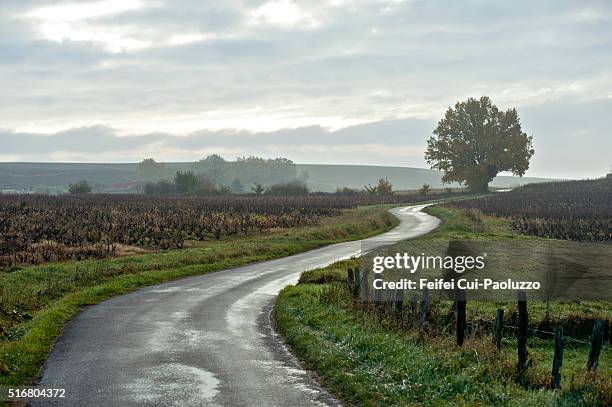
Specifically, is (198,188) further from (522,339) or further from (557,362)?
(557,362)

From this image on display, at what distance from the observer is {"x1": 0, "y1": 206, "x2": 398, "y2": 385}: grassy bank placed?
16062mm

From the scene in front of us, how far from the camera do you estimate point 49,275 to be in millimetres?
29422

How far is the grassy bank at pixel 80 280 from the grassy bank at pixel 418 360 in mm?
6956

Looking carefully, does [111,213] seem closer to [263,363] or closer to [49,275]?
[49,275]

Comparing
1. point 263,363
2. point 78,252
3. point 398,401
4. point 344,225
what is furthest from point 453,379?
point 344,225

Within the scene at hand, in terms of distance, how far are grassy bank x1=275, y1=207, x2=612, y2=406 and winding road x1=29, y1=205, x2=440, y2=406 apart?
726 millimetres

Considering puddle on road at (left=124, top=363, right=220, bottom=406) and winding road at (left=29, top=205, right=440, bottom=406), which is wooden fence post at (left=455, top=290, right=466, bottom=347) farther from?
puddle on road at (left=124, top=363, right=220, bottom=406)

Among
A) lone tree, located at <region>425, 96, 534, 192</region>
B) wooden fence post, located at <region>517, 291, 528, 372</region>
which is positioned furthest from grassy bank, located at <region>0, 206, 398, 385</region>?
lone tree, located at <region>425, 96, 534, 192</region>

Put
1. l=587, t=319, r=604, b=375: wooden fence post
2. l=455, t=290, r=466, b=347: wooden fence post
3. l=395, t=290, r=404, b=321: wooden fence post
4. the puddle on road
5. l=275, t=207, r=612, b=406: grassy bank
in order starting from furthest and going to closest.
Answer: l=395, t=290, r=404, b=321: wooden fence post
l=455, t=290, r=466, b=347: wooden fence post
l=587, t=319, r=604, b=375: wooden fence post
the puddle on road
l=275, t=207, r=612, b=406: grassy bank

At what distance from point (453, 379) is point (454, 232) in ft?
134

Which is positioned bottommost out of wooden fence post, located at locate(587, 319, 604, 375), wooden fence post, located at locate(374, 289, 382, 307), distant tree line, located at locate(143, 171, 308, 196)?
wooden fence post, located at locate(374, 289, 382, 307)

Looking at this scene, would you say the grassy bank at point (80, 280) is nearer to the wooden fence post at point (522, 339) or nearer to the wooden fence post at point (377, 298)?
the wooden fence post at point (377, 298)

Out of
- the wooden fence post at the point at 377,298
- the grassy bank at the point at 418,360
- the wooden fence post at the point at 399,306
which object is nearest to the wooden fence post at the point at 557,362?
the grassy bank at the point at 418,360

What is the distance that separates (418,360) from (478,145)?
107014 millimetres
